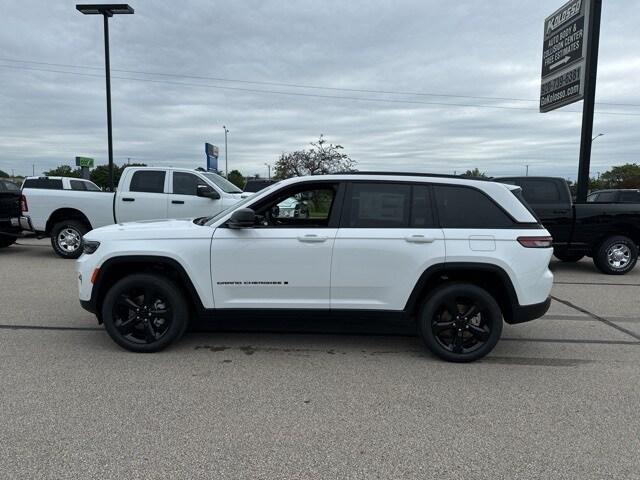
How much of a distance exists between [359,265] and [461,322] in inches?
42.7

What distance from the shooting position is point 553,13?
47.8 ft

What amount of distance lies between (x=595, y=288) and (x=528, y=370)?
480 cm

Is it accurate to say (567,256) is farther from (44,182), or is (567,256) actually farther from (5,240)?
(44,182)

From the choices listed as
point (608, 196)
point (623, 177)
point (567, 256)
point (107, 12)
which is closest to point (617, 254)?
point (567, 256)

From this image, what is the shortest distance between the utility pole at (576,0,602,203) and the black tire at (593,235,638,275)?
11.8ft

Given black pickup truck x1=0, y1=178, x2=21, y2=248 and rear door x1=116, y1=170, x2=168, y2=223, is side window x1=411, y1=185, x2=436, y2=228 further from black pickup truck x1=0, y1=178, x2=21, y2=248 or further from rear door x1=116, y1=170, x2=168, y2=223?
black pickup truck x1=0, y1=178, x2=21, y2=248

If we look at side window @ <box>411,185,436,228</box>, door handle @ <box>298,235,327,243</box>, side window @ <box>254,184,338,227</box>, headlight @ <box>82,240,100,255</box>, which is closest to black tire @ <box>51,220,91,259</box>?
headlight @ <box>82,240,100,255</box>

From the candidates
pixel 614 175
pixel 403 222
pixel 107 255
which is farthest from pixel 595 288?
pixel 614 175

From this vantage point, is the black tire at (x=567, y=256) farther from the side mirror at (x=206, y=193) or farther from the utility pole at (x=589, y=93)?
the side mirror at (x=206, y=193)

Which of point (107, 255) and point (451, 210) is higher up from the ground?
point (451, 210)

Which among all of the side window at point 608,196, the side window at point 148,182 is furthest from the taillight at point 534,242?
the side window at point 608,196

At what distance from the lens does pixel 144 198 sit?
34.7 feet

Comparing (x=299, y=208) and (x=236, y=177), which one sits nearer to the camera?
(x=299, y=208)

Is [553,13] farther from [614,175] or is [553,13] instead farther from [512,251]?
[614,175]
